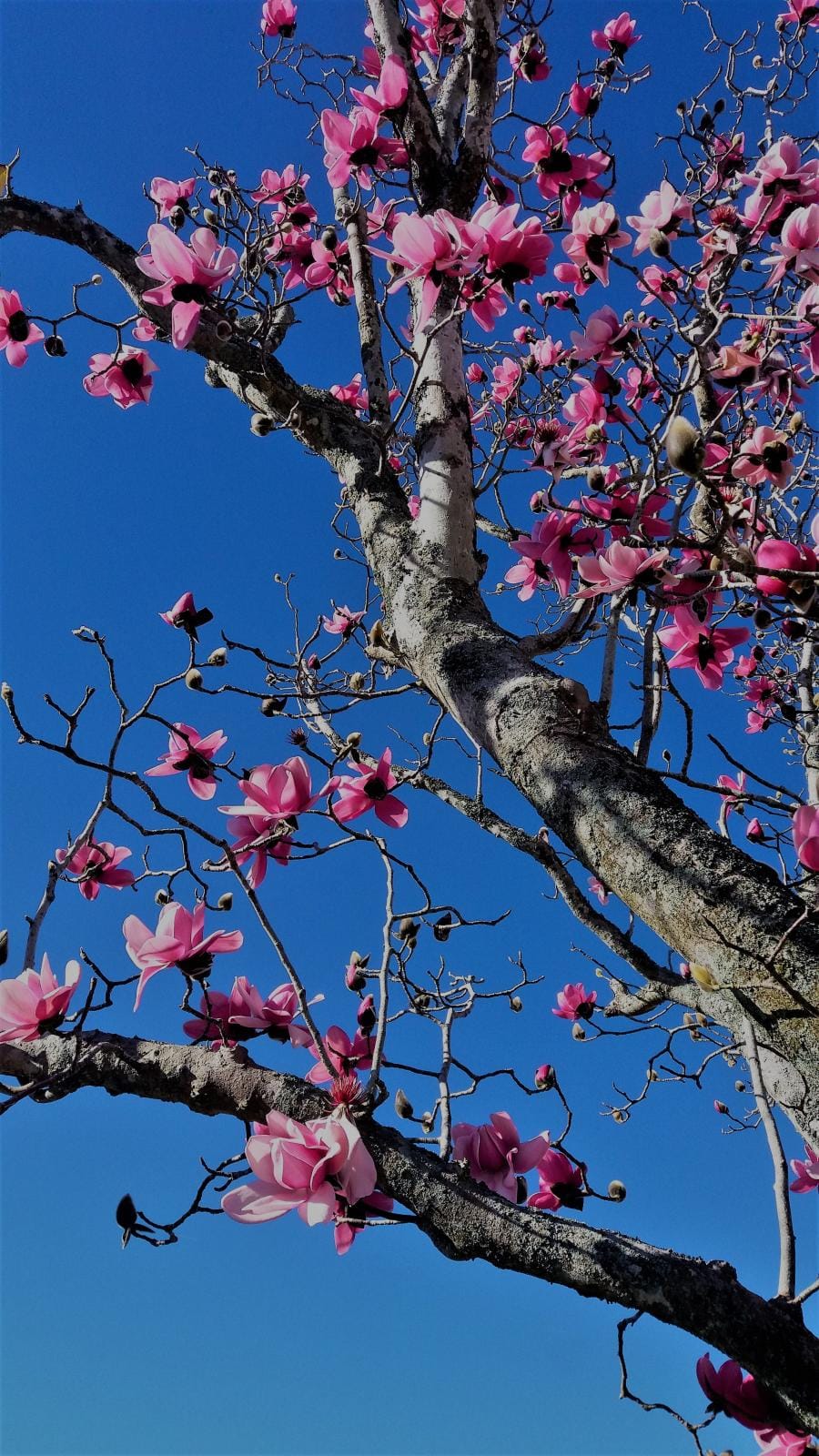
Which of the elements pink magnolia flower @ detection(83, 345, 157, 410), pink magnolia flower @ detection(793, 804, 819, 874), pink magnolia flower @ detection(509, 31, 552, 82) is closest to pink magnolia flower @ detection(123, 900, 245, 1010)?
pink magnolia flower @ detection(793, 804, 819, 874)

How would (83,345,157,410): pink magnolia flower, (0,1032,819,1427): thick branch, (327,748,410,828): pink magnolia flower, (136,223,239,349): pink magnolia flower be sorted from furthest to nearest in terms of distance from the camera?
(83,345,157,410): pink magnolia flower, (327,748,410,828): pink magnolia flower, (136,223,239,349): pink magnolia flower, (0,1032,819,1427): thick branch

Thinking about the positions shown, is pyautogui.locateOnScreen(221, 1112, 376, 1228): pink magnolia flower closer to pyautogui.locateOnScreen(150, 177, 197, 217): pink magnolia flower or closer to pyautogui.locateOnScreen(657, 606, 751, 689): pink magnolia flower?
pyautogui.locateOnScreen(657, 606, 751, 689): pink magnolia flower

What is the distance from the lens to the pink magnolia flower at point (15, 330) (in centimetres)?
237

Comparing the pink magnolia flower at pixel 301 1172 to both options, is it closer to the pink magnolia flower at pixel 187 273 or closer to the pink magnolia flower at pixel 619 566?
the pink magnolia flower at pixel 619 566

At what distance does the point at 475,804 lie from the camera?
2160mm

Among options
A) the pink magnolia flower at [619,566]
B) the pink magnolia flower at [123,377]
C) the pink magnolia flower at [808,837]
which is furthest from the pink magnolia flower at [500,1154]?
the pink magnolia flower at [123,377]

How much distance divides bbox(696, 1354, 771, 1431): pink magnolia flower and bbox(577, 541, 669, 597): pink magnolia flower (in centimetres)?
113

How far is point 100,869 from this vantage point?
6.92ft

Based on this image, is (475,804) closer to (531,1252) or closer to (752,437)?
(752,437)

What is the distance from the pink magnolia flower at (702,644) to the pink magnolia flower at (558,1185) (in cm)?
102

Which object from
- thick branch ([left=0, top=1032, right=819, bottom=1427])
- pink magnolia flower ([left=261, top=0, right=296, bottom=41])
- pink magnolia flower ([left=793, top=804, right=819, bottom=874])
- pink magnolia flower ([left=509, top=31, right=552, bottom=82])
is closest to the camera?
thick branch ([left=0, top=1032, right=819, bottom=1427])

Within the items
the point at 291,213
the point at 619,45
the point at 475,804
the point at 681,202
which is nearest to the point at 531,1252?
the point at 475,804

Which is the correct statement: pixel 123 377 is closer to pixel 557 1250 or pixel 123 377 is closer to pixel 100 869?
pixel 100 869

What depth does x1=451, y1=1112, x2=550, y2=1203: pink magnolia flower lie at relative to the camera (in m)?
1.37
